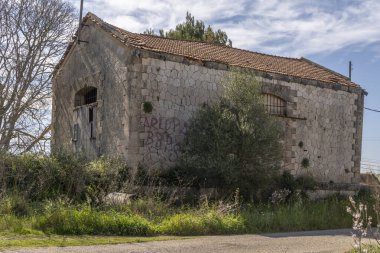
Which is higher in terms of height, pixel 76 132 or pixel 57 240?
pixel 76 132

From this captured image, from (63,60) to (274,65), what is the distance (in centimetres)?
931

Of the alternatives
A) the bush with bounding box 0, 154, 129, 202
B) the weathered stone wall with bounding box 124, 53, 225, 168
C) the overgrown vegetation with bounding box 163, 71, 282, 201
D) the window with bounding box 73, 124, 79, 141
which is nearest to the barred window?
the window with bounding box 73, 124, 79, 141

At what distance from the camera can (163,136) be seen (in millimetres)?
17375

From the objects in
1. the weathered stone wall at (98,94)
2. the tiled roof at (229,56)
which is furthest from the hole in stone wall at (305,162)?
the weathered stone wall at (98,94)

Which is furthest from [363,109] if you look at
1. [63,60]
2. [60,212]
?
[60,212]

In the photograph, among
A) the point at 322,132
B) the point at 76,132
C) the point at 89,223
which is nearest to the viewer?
the point at 89,223

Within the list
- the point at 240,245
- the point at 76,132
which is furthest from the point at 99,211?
the point at 76,132

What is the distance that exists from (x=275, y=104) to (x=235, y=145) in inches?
190

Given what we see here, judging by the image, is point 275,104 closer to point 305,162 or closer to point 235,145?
point 305,162

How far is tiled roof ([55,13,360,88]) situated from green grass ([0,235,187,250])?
333 inches

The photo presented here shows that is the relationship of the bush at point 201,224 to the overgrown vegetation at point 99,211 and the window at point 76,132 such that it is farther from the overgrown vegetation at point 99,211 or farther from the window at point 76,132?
the window at point 76,132

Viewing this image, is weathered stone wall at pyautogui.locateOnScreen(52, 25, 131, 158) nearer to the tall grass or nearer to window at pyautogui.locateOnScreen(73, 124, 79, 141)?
window at pyautogui.locateOnScreen(73, 124, 79, 141)

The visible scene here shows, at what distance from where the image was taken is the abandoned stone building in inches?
676

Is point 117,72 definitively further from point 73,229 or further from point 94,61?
point 73,229
